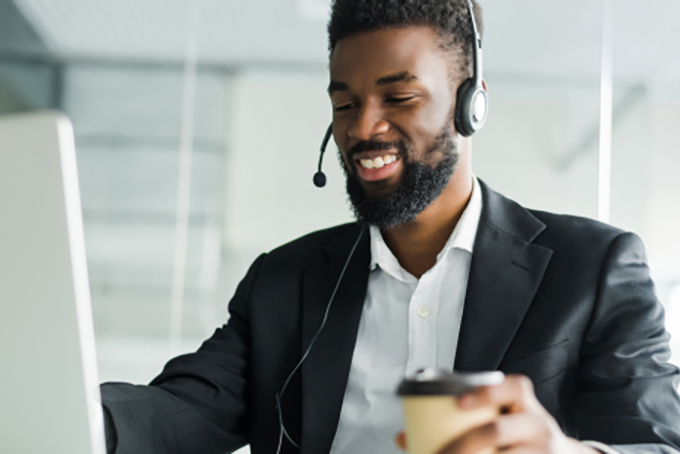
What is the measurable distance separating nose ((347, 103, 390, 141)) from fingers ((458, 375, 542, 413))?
2.43 ft

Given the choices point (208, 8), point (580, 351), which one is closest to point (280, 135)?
point (208, 8)

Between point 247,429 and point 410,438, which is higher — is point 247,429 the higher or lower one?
the lower one

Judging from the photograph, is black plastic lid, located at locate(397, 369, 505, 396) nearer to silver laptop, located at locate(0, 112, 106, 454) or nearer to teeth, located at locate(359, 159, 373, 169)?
silver laptop, located at locate(0, 112, 106, 454)

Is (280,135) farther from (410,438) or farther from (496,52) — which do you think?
(410,438)

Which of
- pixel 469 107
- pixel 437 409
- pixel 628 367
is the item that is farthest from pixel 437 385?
pixel 469 107

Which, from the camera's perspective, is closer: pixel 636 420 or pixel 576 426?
pixel 636 420

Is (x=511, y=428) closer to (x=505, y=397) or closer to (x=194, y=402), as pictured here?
(x=505, y=397)

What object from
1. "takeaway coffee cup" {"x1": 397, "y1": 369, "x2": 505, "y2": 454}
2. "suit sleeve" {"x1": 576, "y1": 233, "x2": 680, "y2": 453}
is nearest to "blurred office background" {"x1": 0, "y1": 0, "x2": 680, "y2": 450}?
"suit sleeve" {"x1": 576, "y1": 233, "x2": 680, "y2": 453}

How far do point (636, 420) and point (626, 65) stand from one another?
7.60ft

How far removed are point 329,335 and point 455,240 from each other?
0.99 feet

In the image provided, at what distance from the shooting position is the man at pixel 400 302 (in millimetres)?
1003

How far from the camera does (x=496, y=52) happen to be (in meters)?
2.85

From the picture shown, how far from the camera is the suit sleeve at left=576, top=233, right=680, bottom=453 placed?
0.85 metres

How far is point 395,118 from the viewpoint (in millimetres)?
1181
